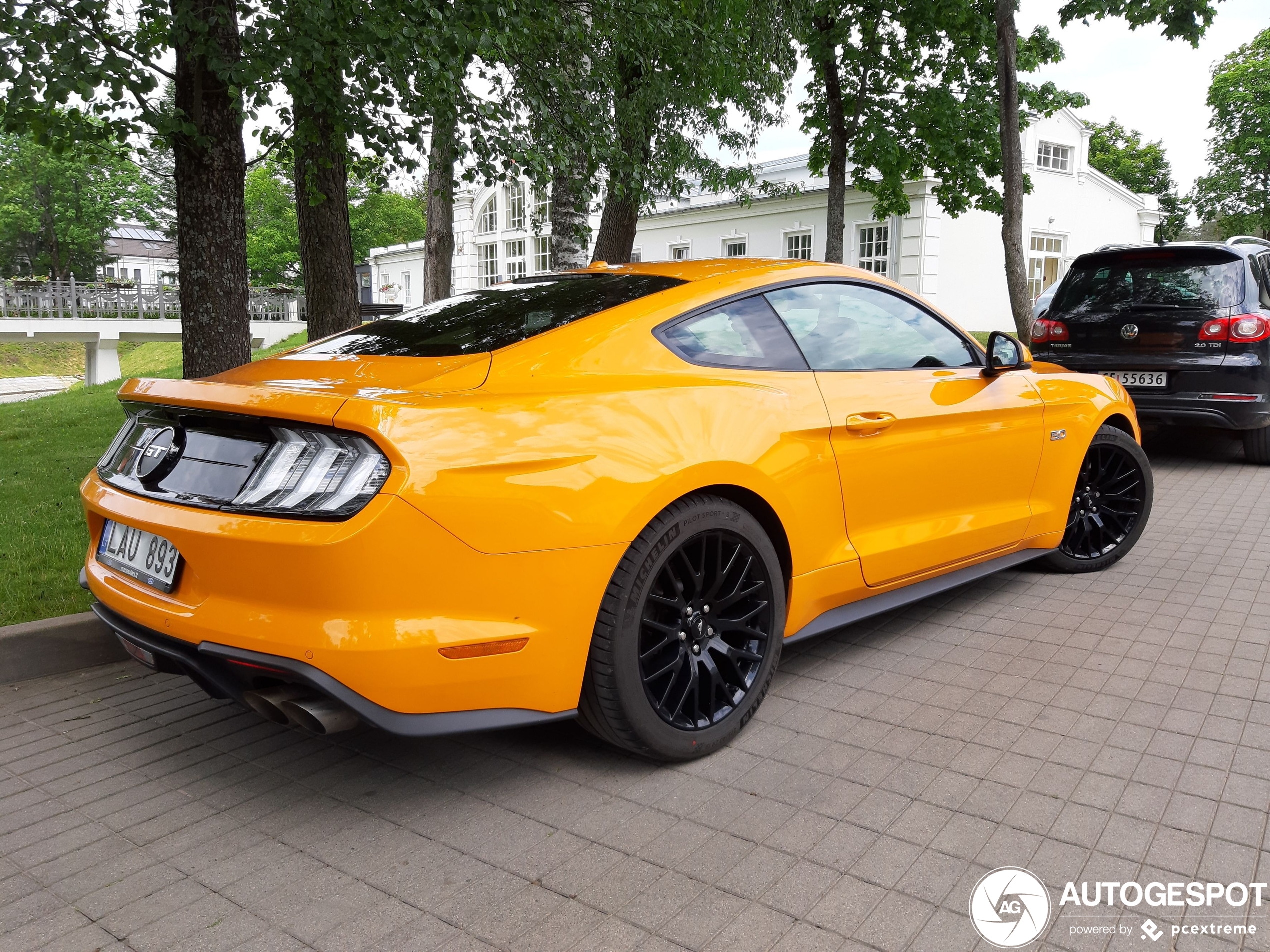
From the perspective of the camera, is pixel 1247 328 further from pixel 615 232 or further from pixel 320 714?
pixel 320 714

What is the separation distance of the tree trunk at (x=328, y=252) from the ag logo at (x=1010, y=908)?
262 inches

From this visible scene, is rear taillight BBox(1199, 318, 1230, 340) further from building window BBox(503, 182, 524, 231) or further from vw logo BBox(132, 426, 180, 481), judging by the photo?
building window BBox(503, 182, 524, 231)

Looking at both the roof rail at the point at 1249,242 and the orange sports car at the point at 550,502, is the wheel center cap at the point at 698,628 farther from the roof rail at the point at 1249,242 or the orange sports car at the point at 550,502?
the roof rail at the point at 1249,242

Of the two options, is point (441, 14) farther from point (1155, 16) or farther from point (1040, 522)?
point (1155, 16)

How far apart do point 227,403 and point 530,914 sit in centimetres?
154

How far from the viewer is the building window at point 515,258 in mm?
39500

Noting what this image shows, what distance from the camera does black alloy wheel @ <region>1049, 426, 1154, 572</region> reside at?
5.08 meters

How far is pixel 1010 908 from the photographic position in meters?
2.26

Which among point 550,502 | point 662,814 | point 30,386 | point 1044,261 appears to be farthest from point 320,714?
point 30,386

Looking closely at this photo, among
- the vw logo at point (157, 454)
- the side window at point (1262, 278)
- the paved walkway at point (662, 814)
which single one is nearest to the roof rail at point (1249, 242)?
the side window at point (1262, 278)

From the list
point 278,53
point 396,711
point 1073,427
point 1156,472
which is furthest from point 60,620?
point 1156,472

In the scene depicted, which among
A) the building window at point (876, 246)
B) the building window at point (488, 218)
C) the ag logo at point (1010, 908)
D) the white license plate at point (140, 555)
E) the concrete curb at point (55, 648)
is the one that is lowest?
the ag logo at point (1010, 908)

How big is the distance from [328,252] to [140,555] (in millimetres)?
5925

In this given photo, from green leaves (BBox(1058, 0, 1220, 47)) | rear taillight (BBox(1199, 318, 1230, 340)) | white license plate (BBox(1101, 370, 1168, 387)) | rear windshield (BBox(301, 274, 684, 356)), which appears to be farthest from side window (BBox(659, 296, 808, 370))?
green leaves (BBox(1058, 0, 1220, 47))
